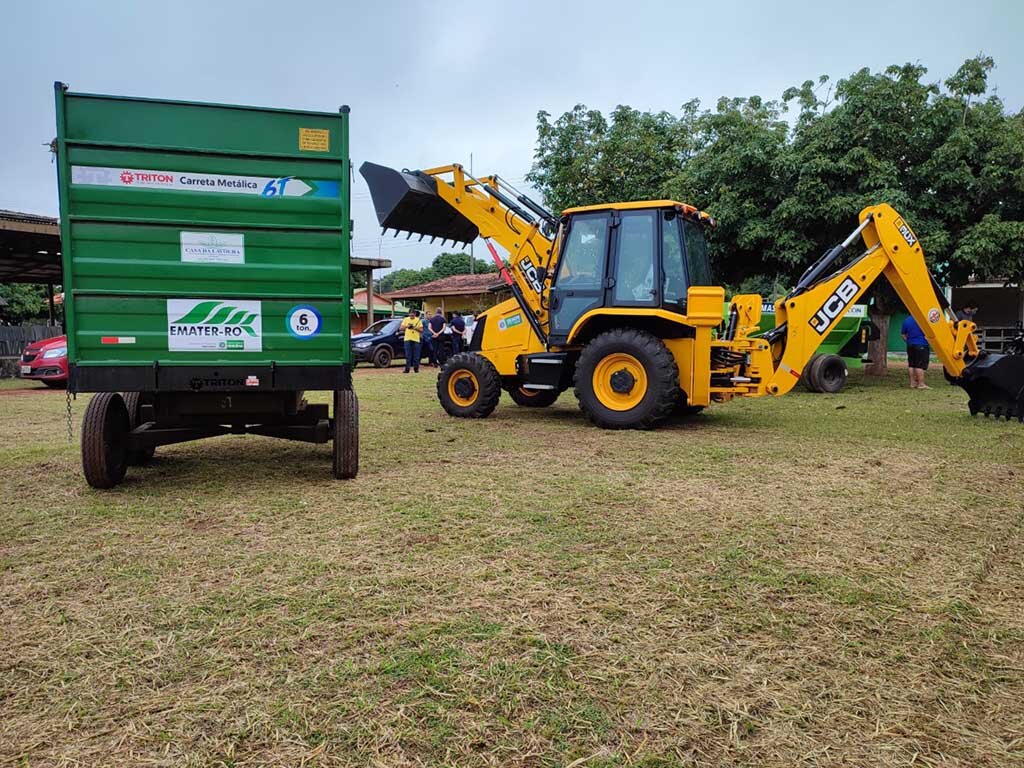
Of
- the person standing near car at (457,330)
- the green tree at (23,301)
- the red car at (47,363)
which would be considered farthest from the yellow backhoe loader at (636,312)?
the green tree at (23,301)

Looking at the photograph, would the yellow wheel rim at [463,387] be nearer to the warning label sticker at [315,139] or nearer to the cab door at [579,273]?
the cab door at [579,273]

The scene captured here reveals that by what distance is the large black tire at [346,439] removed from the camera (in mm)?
5582

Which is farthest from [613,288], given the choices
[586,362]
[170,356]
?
[170,356]

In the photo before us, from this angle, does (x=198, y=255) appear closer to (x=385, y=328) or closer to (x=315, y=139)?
(x=315, y=139)

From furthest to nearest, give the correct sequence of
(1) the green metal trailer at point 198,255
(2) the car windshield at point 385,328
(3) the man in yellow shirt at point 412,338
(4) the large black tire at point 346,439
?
(2) the car windshield at point 385,328
(3) the man in yellow shirt at point 412,338
(4) the large black tire at point 346,439
(1) the green metal trailer at point 198,255

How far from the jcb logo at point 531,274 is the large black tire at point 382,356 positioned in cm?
1293

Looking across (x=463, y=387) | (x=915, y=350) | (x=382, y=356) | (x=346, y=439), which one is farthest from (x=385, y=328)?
(x=346, y=439)

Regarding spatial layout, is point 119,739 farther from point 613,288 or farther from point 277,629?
point 613,288

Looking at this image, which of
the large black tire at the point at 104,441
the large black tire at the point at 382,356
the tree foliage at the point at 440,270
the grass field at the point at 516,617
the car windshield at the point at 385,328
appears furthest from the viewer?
the tree foliage at the point at 440,270

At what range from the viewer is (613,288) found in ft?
27.5

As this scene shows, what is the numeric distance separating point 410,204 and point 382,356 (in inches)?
501

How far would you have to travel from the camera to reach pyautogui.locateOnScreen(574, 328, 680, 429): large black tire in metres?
7.97

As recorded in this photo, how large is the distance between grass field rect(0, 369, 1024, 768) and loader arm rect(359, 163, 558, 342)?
3.73m

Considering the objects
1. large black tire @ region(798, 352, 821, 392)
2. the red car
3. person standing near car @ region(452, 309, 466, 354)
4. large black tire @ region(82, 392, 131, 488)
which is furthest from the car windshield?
large black tire @ region(82, 392, 131, 488)
